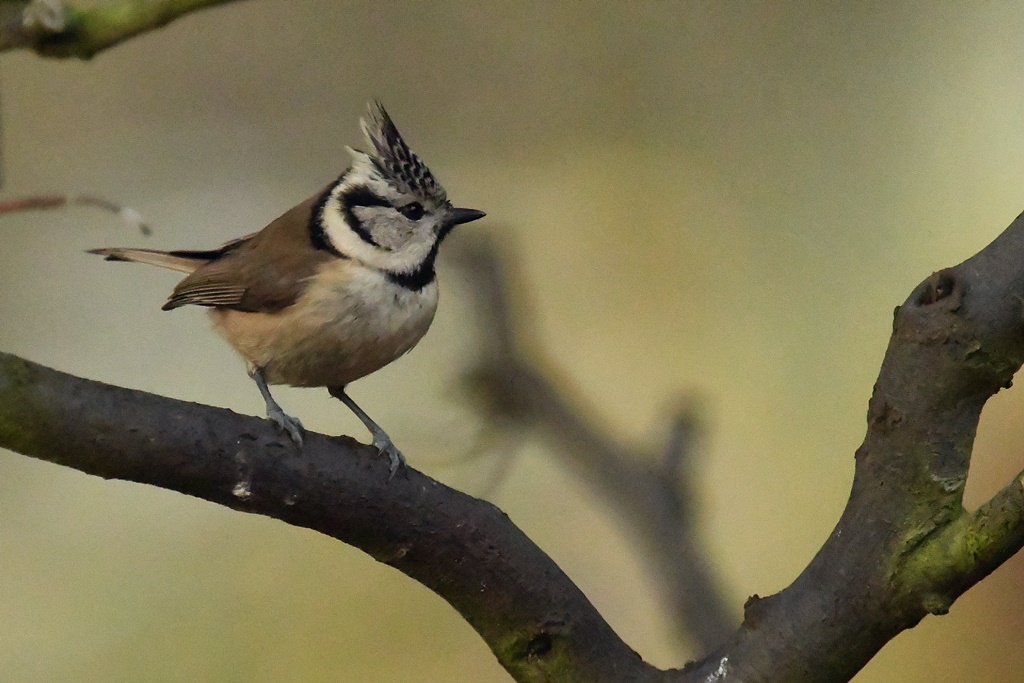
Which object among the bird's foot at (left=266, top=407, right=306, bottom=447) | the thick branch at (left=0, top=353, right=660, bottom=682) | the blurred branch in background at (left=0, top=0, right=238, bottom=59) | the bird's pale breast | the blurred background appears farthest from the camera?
the blurred background

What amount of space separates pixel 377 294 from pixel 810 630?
56 cm

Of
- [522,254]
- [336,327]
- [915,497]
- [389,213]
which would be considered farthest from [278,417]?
[915,497]

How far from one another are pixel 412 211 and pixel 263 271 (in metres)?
0.19

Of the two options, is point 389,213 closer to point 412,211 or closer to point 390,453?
point 412,211

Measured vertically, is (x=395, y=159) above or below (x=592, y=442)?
above

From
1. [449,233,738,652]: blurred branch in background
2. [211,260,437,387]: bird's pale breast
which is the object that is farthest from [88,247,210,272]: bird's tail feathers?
[449,233,738,652]: blurred branch in background

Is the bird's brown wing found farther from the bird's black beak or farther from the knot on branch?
the knot on branch

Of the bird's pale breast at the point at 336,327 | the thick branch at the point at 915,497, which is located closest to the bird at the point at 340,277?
the bird's pale breast at the point at 336,327

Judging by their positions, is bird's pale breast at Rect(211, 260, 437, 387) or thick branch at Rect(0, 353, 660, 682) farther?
bird's pale breast at Rect(211, 260, 437, 387)

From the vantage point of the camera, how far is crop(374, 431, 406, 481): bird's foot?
2.80 feet

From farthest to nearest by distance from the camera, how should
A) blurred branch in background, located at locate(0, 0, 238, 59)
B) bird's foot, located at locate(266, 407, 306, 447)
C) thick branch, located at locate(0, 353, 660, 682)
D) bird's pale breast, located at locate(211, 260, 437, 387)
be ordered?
1. blurred branch in background, located at locate(0, 0, 238, 59)
2. bird's pale breast, located at locate(211, 260, 437, 387)
3. bird's foot, located at locate(266, 407, 306, 447)
4. thick branch, located at locate(0, 353, 660, 682)

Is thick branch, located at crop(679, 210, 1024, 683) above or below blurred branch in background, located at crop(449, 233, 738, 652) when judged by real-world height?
above

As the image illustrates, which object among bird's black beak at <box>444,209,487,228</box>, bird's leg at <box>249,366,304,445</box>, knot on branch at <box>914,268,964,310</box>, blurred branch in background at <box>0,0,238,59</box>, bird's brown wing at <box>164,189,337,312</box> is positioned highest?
knot on branch at <box>914,268,964,310</box>

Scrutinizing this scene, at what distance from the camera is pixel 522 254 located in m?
1.31
